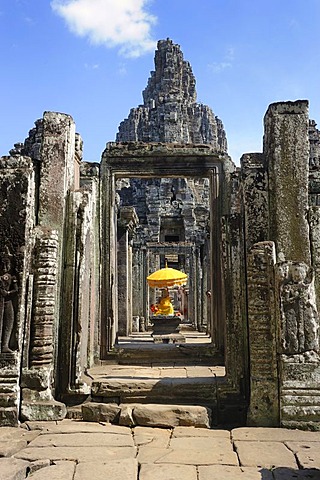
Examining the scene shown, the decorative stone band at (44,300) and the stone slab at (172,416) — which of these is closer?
the stone slab at (172,416)

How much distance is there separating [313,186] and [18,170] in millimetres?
3454

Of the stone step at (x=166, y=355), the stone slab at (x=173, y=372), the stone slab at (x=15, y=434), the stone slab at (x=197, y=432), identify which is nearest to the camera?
the stone slab at (x=15, y=434)

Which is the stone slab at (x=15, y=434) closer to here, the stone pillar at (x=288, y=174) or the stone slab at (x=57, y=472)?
the stone slab at (x=57, y=472)

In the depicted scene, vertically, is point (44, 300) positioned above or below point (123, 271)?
below

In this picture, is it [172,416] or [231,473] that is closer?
[231,473]

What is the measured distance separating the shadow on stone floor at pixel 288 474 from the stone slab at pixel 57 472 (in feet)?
4.55

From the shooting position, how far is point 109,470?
3.45 meters

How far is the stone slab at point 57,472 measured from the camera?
10.9ft

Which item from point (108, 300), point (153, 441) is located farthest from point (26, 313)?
point (108, 300)

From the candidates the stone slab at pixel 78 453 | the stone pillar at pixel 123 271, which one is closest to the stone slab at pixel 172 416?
the stone slab at pixel 78 453

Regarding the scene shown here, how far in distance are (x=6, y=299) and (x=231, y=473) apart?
9.54 ft

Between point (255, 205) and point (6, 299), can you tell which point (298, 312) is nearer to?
point (255, 205)

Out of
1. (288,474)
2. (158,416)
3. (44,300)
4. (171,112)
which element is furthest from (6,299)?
(171,112)

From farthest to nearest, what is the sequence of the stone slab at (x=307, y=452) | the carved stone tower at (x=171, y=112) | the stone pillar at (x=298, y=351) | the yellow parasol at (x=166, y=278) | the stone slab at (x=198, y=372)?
the carved stone tower at (x=171, y=112), the yellow parasol at (x=166, y=278), the stone slab at (x=198, y=372), the stone pillar at (x=298, y=351), the stone slab at (x=307, y=452)
